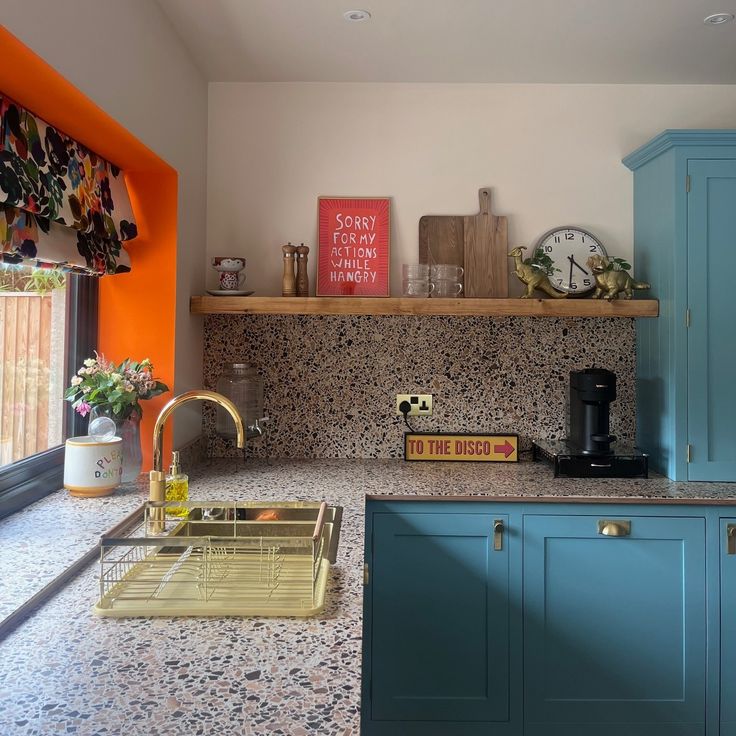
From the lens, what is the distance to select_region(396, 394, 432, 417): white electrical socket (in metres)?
2.74

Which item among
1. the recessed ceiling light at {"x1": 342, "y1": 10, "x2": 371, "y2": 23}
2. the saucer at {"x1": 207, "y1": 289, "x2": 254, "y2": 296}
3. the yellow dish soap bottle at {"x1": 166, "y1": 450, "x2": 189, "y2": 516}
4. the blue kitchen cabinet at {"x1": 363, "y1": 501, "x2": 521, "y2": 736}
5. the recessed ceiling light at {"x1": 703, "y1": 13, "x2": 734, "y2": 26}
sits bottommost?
the blue kitchen cabinet at {"x1": 363, "y1": 501, "x2": 521, "y2": 736}

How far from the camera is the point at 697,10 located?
2.13 metres

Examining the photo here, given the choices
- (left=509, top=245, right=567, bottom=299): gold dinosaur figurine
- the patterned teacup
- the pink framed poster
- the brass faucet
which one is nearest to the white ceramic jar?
the brass faucet

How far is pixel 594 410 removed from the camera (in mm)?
2430

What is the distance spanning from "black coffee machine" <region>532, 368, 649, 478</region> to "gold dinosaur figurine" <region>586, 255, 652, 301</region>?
30 cm

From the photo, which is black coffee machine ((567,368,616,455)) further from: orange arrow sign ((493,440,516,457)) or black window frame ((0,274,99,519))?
black window frame ((0,274,99,519))

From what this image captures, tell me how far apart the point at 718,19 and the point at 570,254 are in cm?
90

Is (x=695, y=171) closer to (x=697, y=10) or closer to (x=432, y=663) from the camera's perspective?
(x=697, y=10)

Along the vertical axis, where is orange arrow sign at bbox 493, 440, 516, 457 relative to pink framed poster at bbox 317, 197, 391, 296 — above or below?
below

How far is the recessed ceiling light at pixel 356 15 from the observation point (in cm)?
216

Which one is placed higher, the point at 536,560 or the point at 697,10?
the point at 697,10

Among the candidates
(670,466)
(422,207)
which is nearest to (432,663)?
(670,466)

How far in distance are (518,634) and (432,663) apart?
0.29m

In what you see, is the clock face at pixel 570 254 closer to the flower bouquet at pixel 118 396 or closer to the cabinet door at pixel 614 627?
the cabinet door at pixel 614 627
